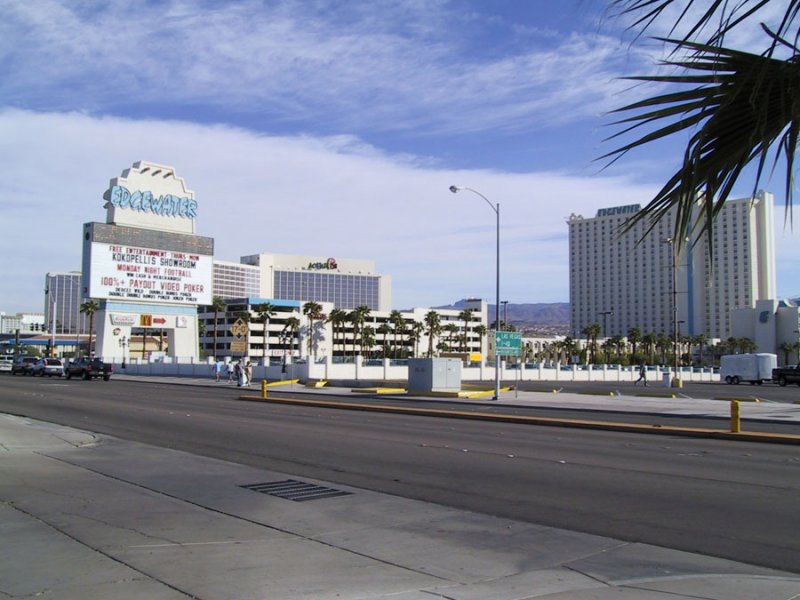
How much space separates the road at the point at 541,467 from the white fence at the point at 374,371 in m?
32.2

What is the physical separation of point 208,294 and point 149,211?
410 inches

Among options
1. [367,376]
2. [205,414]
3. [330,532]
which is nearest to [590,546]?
[330,532]

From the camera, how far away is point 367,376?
196 feet

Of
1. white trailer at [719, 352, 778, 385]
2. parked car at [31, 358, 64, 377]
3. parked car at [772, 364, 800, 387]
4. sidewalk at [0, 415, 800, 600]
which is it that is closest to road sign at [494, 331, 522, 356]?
sidewalk at [0, 415, 800, 600]

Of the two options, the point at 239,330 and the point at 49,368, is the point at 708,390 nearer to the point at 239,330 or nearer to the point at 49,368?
the point at 239,330

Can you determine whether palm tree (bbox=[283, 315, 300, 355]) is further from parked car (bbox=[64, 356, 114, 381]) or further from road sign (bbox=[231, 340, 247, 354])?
road sign (bbox=[231, 340, 247, 354])

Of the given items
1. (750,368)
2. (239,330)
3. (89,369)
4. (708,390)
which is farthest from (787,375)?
(89,369)

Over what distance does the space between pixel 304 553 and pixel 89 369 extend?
166ft

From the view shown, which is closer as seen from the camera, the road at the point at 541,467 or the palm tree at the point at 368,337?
the road at the point at 541,467

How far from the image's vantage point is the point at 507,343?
126 feet

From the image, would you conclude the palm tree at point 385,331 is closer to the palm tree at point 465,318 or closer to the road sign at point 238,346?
the palm tree at point 465,318

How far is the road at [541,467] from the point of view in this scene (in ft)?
29.6

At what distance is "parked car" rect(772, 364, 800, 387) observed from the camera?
61.1 m

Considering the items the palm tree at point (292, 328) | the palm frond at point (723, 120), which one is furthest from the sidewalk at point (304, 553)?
the palm tree at point (292, 328)
